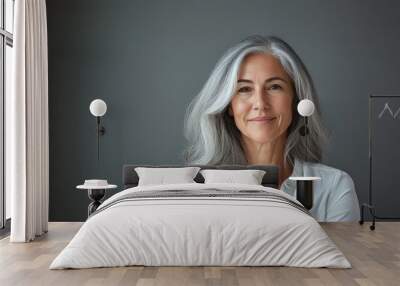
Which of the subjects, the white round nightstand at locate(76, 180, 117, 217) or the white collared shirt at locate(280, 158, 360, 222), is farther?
the white collared shirt at locate(280, 158, 360, 222)

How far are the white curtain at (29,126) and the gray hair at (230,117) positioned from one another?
79.3 inches

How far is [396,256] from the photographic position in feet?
17.5

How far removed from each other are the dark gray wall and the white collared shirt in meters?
0.18

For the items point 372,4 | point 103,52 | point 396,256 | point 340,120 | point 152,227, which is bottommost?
point 396,256

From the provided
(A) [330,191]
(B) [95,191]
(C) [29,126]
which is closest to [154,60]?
(B) [95,191]

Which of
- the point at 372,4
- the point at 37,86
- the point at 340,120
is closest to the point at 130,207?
the point at 37,86

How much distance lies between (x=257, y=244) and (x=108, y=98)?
3.87 metres

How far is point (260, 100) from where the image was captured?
7.85 meters

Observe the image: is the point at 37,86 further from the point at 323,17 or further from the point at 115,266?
the point at 323,17

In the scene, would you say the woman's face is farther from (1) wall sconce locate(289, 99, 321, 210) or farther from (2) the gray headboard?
(2) the gray headboard

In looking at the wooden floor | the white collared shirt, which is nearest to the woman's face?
the white collared shirt

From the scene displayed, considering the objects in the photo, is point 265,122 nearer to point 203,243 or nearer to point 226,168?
point 226,168

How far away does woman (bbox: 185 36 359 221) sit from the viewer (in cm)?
788

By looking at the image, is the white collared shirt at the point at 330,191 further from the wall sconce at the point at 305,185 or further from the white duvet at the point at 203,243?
the white duvet at the point at 203,243
